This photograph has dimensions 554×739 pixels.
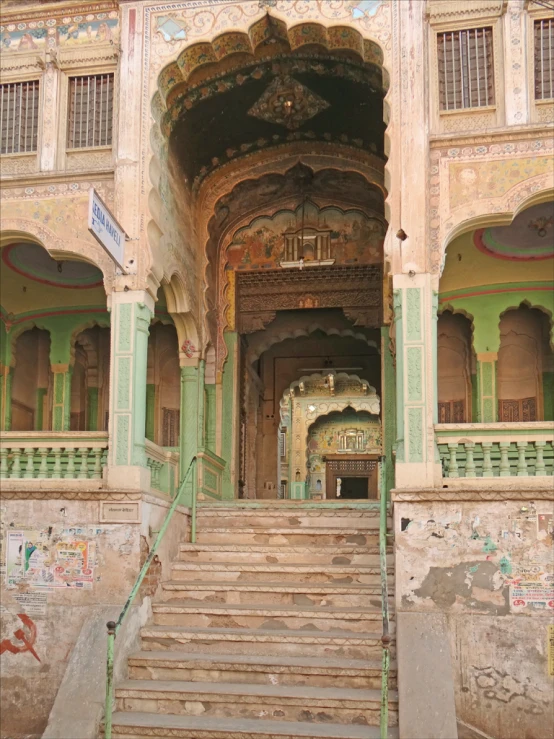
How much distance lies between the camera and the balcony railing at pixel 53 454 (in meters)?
9.72

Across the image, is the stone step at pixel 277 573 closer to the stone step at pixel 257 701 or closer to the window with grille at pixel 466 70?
the stone step at pixel 257 701

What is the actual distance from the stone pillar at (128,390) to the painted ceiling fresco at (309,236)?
4.37 m

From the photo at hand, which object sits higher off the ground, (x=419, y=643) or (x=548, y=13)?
(x=548, y=13)

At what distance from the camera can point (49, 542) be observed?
933cm

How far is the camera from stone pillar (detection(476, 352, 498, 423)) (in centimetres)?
1322

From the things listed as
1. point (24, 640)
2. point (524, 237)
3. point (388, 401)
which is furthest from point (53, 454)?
point (524, 237)

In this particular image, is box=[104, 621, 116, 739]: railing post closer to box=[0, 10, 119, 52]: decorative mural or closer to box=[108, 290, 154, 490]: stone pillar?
box=[108, 290, 154, 490]: stone pillar

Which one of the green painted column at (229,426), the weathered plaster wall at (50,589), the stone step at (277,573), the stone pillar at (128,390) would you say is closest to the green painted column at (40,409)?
the green painted column at (229,426)

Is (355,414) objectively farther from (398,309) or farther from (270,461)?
(398,309)

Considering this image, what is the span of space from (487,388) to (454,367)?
81cm

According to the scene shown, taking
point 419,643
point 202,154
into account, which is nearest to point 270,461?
point 202,154

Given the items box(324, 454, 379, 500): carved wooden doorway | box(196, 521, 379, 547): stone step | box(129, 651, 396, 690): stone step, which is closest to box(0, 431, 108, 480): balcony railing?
box(196, 521, 379, 547): stone step

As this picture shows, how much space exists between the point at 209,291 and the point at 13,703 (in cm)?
682

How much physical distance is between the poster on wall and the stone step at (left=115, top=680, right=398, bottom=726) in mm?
1538
